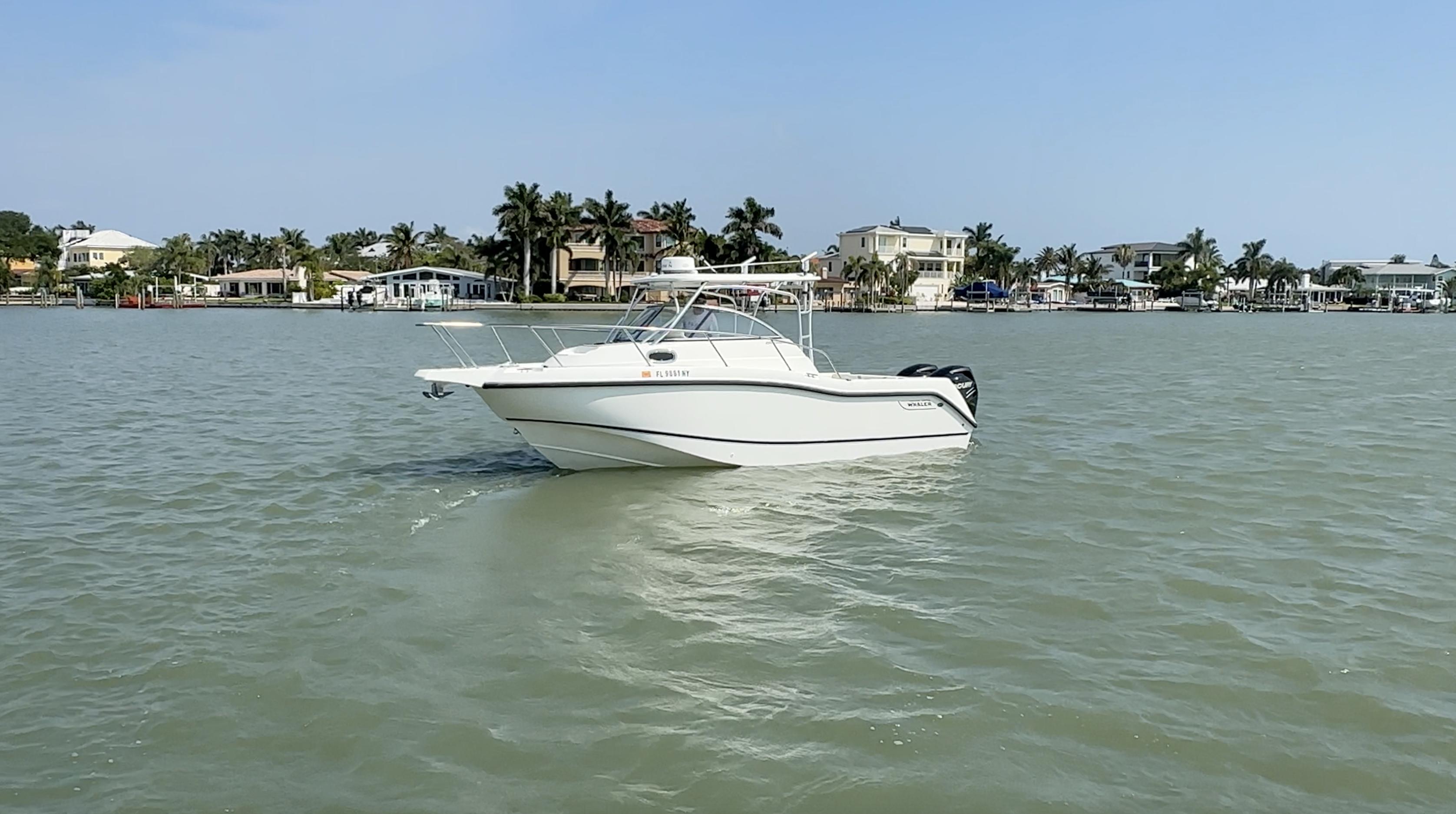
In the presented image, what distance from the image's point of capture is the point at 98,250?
132250mm

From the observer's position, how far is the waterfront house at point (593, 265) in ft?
318

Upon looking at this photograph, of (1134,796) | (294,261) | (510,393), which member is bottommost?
(1134,796)

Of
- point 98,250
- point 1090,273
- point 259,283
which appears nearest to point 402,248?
point 259,283

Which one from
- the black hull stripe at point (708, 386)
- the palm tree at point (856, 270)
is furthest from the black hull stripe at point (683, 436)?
the palm tree at point (856, 270)

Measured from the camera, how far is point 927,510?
12.3 m

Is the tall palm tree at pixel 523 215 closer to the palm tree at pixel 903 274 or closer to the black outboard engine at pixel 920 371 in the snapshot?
the palm tree at pixel 903 274

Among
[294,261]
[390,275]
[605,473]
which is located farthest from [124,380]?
[294,261]

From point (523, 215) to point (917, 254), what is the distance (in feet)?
151

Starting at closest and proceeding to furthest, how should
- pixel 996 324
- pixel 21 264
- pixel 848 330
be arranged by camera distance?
pixel 848 330
pixel 996 324
pixel 21 264

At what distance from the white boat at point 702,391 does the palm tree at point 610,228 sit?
78725 millimetres

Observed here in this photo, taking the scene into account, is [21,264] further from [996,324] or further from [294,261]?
[996,324]

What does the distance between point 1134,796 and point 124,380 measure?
2757cm

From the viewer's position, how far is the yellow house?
132000 millimetres

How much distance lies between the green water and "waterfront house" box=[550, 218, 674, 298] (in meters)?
80.5
